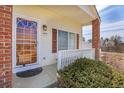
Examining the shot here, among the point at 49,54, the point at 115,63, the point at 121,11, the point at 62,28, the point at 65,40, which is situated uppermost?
the point at 121,11

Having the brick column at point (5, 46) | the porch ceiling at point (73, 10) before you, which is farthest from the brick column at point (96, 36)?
the brick column at point (5, 46)

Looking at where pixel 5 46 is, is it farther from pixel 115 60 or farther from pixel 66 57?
pixel 115 60

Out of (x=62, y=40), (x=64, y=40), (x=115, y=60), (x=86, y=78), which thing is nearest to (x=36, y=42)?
(x=62, y=40)

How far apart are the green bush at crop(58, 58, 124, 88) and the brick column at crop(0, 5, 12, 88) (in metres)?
2.05

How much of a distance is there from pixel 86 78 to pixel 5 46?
2578 mm

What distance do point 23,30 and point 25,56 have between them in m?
1.07

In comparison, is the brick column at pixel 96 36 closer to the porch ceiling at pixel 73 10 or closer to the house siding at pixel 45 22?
the porch ceiling at pixel 73 10

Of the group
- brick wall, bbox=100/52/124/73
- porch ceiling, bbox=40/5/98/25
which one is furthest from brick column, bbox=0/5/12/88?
brick wall, bbox=100/52/124/73

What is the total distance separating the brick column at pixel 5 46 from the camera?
9.70ft

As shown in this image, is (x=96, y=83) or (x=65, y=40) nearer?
(x=96, y=83)
